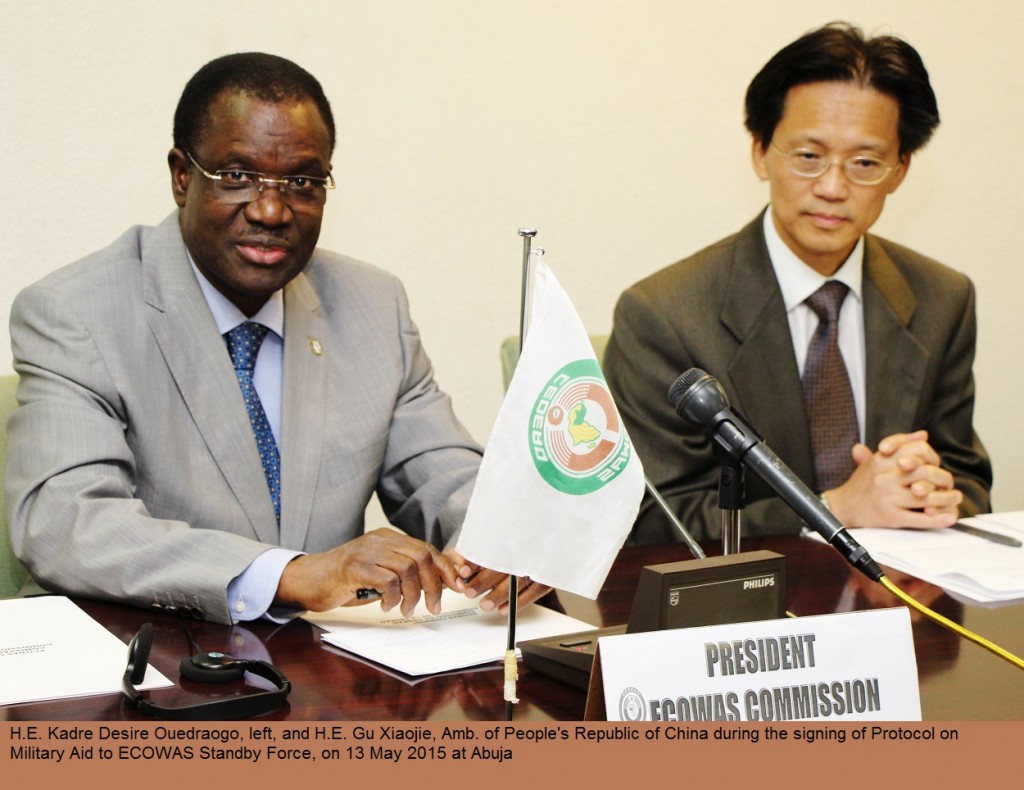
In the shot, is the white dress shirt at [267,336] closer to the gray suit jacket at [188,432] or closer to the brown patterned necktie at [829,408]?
the gray suit jacket at [188,432]

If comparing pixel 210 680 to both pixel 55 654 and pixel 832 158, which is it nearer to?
pixel 55 654

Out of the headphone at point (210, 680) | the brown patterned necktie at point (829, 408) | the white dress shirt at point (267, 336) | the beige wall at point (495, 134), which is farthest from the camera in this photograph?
the beige wall at point (495, 134)

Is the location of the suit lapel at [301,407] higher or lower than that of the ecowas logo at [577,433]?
higher

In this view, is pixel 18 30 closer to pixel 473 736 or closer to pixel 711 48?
pixel 711 48

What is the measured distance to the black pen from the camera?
2059 millimetres

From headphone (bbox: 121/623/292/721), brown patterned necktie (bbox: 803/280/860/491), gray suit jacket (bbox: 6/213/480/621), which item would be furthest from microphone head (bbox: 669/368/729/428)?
brown patterned necktie (bbox: 803/280/860/491)

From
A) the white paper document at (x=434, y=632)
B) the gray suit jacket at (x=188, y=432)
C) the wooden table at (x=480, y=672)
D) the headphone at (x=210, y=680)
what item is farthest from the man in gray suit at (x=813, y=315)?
the headphone at (x=210, y=680)

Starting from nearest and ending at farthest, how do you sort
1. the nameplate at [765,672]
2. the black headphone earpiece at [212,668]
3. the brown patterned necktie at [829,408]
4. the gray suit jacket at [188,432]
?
1. the nameplate at [765,672]
2. the black headphone earpiece at [212,668]
3. the gray suit jacket at [188,432]
4. the brown patterned necktie at [829,408]

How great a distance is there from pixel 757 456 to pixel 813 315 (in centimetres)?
132

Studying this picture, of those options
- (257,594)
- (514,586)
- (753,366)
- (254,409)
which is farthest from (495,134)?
(514,586)

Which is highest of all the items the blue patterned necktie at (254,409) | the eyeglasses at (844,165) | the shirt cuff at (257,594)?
the eyeglasses at (844,165)

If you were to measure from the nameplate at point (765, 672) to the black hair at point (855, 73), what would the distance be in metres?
1.65

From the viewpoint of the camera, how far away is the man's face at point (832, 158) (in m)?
2.54

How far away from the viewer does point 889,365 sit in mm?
2600
